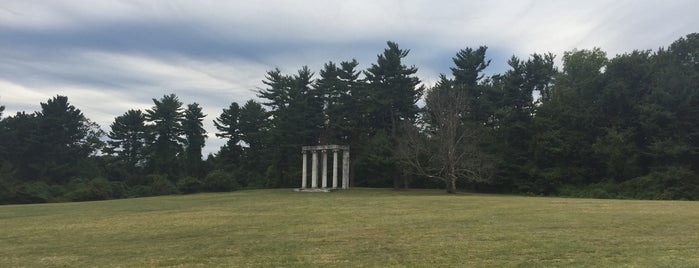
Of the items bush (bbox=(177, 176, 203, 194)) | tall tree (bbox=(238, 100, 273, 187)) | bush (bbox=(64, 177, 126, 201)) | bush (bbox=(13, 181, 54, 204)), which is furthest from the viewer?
tall tree (bbox=(238, 100, 273, 187))

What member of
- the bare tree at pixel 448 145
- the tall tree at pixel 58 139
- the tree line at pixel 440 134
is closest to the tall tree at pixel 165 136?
the tree line at pixel 440 134

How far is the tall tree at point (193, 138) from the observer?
73188mm

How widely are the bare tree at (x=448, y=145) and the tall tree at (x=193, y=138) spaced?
3652cm

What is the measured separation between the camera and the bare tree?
45.0m

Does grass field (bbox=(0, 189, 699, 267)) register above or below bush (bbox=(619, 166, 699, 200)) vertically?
below

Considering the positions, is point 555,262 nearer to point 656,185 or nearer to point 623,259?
point 623,259

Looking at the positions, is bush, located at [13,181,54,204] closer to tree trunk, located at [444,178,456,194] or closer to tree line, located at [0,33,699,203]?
tree line, located at [0,33,699,203]

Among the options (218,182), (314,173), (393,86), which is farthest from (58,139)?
(393,86)

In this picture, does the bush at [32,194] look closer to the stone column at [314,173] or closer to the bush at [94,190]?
the bush at [94,190]

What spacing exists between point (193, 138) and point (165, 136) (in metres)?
3.91

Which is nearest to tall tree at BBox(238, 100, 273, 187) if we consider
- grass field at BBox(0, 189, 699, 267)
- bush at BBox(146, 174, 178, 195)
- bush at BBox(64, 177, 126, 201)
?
bush at BBox(146, 174, 178, 195)

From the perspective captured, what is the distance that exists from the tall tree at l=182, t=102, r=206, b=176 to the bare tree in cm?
3652

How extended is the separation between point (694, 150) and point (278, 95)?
1761 inches

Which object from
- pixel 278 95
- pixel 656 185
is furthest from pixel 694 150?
pixel 278 95
